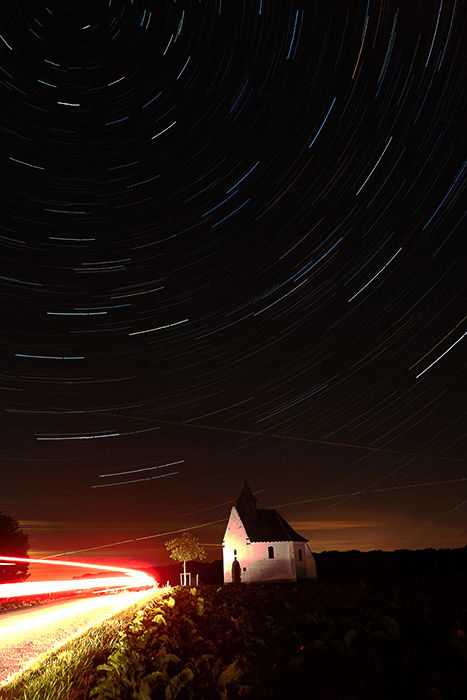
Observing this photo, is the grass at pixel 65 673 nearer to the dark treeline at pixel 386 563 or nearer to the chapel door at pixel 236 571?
the dark treeline at pixel 386 563

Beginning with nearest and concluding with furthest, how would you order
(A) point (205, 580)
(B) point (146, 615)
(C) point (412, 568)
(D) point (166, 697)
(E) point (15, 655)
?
(D) point (166, 697) → (E) point (15, 655) → (B) point (146, 615) → (C) point (412, 568) → (A) point (205, 580)

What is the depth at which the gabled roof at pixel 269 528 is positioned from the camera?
66375mm

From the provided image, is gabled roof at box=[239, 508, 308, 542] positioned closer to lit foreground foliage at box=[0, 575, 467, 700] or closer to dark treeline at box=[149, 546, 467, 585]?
dark treeline at box=[149, 546, 467, 585]

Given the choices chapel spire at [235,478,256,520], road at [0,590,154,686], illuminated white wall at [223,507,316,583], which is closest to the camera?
road at [0,590,154,686]

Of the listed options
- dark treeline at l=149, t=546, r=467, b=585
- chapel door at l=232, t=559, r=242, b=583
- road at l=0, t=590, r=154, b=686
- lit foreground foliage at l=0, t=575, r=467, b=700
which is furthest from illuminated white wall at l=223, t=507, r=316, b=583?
lit foreground foliage at l=0, t=575, r=467, b=700

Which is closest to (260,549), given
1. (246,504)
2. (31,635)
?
(246,504)

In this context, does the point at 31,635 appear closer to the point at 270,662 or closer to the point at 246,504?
the point at 270,662

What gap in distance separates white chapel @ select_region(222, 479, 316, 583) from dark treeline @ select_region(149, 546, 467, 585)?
9.55 feet

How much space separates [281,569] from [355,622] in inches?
2226

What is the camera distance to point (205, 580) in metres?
76.8

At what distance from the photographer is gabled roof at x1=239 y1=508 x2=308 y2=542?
66.4 meters

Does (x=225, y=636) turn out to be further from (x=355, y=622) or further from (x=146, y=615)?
(x=146, y=615)

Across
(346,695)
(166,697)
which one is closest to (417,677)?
(346,695)

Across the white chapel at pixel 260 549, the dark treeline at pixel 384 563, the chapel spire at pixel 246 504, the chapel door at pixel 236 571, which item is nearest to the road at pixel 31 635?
the dark treeline at pixel 384 563
